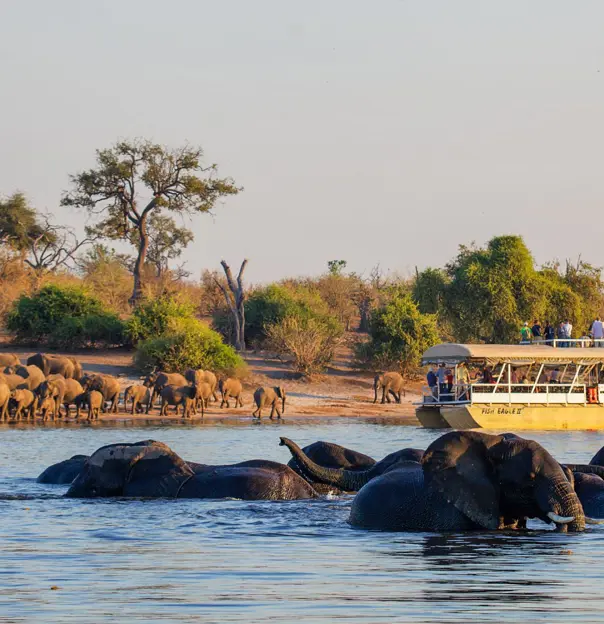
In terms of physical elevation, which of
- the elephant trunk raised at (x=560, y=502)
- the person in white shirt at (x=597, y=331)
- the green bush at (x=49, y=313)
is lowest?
the elephant trunk raised at (x=560, y=502)

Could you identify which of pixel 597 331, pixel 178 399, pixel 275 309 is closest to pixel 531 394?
pixel 597 331

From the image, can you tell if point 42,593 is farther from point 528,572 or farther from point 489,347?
point 489,347

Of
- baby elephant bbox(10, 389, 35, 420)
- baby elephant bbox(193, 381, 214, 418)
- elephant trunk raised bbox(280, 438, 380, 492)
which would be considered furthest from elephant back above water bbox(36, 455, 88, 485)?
baby elephant bbox(193, 381, 214, 418)

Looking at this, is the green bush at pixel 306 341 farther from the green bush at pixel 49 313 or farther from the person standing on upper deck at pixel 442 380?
the person standing on upper deck at pixel 442 380

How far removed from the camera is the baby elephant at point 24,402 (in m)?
30.1

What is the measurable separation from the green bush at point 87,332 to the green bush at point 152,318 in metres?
0.44

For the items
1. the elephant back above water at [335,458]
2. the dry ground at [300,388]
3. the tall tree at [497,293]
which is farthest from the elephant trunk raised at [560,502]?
the tall tree at [497,293]

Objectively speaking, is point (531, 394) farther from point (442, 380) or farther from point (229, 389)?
point (229, 389)

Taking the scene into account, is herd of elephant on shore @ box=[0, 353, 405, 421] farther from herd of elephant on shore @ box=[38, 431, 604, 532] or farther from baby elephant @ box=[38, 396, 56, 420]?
herd of elephant on shore @ box=[38, 431, 604, 532]

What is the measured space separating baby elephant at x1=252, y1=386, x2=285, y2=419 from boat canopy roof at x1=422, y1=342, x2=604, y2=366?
3.98 m

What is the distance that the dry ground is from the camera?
34.6 meters

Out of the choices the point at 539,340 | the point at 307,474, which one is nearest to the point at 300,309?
the point at 539,340

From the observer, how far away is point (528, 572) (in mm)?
9156

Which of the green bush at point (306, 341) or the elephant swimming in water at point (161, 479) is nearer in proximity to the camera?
the elephant swimming in water at point (161, 479)
